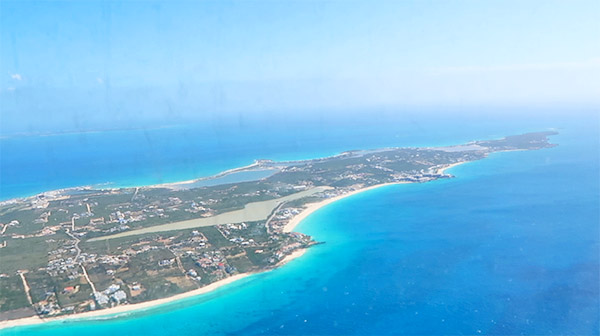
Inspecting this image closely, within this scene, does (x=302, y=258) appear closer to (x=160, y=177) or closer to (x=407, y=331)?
(x=407, y=331)

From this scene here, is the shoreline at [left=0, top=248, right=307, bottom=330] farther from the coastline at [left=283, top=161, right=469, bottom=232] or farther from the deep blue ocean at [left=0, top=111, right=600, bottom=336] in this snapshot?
the coastline at [left=283, top=161, right=469, bottom=232]

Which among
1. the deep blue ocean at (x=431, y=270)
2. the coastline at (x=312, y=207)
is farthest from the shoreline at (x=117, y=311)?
the coastline at (x=312, y=207)

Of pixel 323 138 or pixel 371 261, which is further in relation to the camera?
pixel 323 138

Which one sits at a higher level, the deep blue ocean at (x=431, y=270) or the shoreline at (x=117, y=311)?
the shoreline at (x=117, y=311)

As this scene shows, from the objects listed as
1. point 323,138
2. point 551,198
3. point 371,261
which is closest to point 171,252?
point 371,261

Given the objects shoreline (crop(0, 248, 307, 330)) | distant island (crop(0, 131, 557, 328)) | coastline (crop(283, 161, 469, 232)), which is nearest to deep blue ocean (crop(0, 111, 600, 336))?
shoreline (crop(0, 248, 307, 330))

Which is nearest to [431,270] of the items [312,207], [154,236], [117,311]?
[312,207]

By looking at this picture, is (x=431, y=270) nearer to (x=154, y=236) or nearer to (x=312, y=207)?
(x=312, y=207)

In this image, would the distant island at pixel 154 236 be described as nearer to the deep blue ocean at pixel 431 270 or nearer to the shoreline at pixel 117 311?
the shoreline at pixel 117 311
